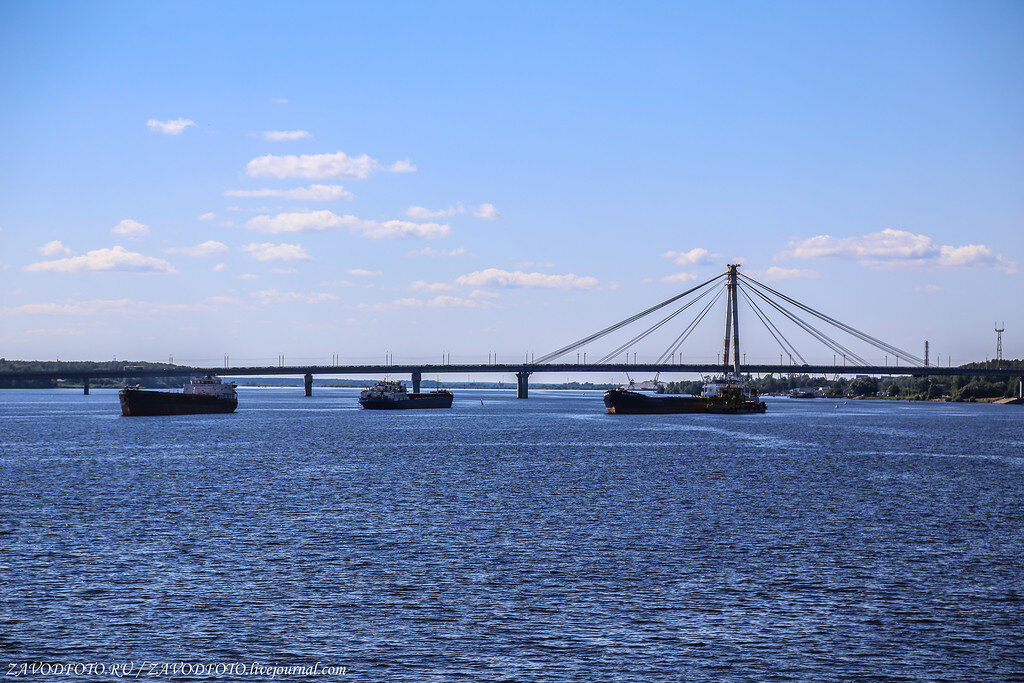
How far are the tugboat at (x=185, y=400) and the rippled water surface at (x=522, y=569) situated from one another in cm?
9941

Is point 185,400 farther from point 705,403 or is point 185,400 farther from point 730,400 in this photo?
point 730,400

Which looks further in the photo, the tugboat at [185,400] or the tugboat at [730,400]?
the tugboat at [730,400]

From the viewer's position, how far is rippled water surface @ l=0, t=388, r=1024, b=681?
80.4 feet

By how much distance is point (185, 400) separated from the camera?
178 meters

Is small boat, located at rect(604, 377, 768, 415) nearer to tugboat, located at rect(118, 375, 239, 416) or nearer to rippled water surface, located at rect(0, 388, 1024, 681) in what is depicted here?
tugboat, located at rect(118, 375, 239, 416)

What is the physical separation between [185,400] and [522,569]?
156236mm

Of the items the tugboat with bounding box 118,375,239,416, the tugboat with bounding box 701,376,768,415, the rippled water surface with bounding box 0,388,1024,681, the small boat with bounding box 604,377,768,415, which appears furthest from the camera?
the small boat with bounding box 604,377,768,415

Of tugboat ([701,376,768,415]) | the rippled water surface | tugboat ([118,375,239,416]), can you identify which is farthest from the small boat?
the rippled water surface

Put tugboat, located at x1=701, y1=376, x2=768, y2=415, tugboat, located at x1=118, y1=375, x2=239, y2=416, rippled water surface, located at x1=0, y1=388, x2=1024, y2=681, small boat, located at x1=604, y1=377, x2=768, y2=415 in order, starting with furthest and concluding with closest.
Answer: small boat, located at x1=604, y1=377, x2=768, y2=415
tugboat, located at x1=701, y1=376, x2=768, y2=415
tugboat, located at x1=118, y1=375, x2=239, y2=416
rippled water surface, located at x1=0, y1=388, x2=1024, y2=681

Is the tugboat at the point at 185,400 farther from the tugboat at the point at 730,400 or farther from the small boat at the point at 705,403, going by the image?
the tugboat at the point at 730,400

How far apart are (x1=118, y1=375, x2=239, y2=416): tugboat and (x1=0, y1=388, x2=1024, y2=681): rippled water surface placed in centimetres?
9941

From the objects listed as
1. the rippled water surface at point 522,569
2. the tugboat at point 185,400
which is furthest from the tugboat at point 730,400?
the rippled water surface at point 522,569

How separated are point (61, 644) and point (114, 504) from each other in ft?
93.5

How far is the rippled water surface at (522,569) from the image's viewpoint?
965 inches
